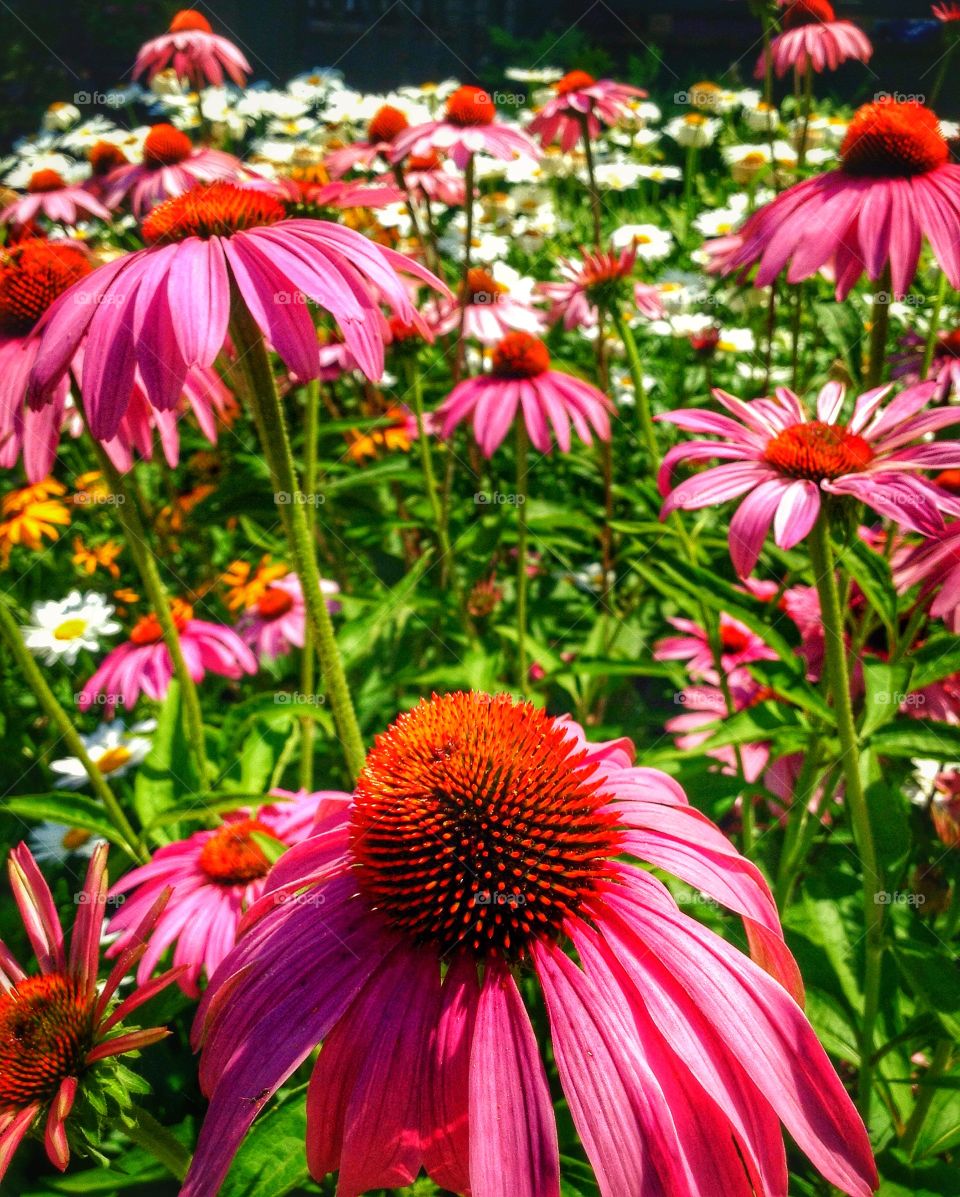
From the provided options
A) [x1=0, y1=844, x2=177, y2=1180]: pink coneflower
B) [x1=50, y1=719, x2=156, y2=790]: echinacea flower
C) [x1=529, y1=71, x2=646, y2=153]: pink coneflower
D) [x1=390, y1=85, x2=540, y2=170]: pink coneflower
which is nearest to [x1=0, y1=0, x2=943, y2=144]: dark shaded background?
[x1=529, y1=71, x2=646, y2=153]: pink coneflower

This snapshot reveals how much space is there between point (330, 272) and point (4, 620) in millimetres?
624

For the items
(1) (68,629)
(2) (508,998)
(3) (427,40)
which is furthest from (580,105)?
(3) (427,40)

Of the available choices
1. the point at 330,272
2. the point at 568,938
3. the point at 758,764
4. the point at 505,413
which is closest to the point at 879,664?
the point at 758,764

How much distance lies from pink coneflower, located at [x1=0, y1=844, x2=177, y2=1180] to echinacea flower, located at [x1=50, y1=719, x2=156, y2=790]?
0.80 m

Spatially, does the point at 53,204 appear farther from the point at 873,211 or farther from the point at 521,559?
the point at 873,211

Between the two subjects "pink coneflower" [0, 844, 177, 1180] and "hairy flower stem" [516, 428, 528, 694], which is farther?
"hairy flower stem" [516, 428, 528, 694]

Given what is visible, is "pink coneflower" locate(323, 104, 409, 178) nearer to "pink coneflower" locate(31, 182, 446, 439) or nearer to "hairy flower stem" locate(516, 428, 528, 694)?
"hairy flower stem" locate(516, 428, 528, 694)

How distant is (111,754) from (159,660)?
21 centimetres

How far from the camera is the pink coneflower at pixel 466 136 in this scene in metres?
2.08

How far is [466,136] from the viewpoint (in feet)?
6.96

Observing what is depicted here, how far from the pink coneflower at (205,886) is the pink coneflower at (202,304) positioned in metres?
0.60

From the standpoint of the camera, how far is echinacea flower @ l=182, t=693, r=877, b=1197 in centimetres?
59

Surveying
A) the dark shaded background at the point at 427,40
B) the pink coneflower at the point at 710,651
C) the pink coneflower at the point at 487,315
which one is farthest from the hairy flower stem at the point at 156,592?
the dark shaded background at the point at 427,40

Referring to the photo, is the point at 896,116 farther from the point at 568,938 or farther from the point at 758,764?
the point at 568,938
